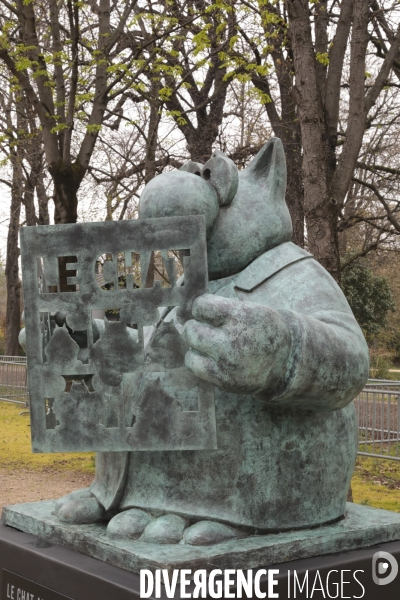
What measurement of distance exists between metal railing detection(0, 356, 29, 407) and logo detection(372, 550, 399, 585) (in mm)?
14843

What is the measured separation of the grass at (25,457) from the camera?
10.9 meters

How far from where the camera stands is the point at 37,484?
9.55 m

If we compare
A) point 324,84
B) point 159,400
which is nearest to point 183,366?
point 159,400

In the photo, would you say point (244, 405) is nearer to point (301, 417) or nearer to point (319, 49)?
point (301, 417)

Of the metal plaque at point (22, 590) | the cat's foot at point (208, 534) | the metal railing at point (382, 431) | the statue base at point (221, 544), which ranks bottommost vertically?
the metal railing at point (382, 431)

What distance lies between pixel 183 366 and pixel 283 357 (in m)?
0.32

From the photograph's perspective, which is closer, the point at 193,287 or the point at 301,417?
the point at 193,287

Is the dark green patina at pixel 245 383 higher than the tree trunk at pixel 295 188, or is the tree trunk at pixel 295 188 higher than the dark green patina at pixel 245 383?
the tree trunk at pixel 295 188

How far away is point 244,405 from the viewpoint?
8.64 feet

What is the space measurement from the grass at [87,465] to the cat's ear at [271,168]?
520 centimetres

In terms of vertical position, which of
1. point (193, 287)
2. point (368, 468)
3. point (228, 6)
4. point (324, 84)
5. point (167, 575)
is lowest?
point (368, 468)

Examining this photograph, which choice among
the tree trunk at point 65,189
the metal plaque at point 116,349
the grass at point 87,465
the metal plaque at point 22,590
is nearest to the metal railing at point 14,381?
the grass at point 87,465

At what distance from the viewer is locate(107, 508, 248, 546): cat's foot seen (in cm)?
250

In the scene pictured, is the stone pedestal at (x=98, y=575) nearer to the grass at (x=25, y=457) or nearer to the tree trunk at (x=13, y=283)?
the grass at (x=25, y=457)
